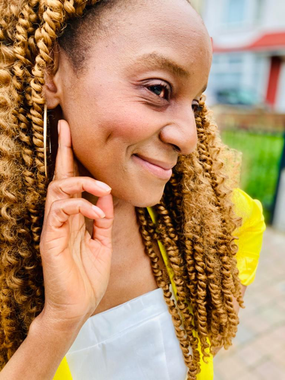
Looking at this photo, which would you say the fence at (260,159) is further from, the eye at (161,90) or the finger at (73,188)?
the finger at (73,188)

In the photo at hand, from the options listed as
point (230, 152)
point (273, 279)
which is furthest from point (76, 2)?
point (273, 279)

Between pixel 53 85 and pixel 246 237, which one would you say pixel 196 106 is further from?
pixel 246 237

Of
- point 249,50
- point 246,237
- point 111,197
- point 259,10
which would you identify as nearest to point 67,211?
point 111,197

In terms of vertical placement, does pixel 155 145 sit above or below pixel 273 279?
above

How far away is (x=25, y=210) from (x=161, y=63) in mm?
736

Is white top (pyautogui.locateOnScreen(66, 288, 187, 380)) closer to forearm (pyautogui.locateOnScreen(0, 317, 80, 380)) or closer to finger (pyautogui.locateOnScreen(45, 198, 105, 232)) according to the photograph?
forearm (pyautogui.locateOnScreen(0, 317, 80, 380))

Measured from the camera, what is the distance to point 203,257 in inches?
60.4

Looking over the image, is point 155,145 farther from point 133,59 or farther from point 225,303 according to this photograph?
point 225,303

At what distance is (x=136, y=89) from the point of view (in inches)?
43.3

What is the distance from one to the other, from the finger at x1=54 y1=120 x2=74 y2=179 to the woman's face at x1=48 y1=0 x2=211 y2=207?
24 millimetres

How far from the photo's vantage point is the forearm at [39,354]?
1.14m

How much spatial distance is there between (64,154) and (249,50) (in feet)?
74.5

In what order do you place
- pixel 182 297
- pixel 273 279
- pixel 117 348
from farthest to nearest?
pixel 273 279 → pixel 182 297 → pixel 117 348

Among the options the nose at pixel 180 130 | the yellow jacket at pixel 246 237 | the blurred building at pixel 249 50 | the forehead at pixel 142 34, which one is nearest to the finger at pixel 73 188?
the nose at pixel 180 130
